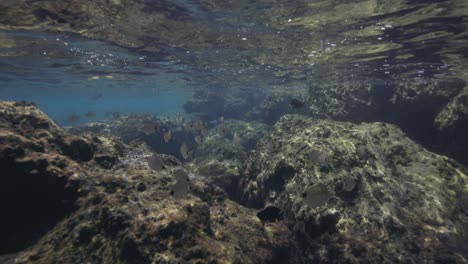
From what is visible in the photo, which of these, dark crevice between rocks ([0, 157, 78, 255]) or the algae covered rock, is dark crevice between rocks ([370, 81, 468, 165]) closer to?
the algae covered rock

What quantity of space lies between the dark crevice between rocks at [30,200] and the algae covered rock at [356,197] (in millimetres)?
4988

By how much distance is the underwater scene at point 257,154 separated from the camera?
595 cm

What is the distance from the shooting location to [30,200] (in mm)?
6746

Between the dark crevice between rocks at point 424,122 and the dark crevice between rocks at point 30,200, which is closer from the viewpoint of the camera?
the dark crevice between rocks at point 30,200

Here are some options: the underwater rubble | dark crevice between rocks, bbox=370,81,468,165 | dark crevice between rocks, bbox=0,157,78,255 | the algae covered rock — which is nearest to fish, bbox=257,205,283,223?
the underwater rubble

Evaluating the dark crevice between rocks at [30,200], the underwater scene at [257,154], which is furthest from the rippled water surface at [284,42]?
the dark crevice between rocks at [30,200]

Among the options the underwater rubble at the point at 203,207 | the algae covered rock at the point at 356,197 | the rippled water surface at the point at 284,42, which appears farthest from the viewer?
the rippled water surface at the point at 284,42

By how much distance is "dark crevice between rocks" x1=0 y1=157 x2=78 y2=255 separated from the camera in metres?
6.47

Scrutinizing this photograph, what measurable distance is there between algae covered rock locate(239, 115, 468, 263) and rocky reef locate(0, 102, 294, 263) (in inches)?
43.1

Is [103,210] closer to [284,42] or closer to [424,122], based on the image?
[284,42]

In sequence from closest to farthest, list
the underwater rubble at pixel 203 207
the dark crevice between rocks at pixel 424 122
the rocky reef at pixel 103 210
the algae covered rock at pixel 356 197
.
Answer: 1. the rocky reef at pixel 103 210
2. the underwater rubble at pixel 203 207
3. the algae covered rock at pixel 356 197
4. the dark crevice between rocks at pixel 424 122

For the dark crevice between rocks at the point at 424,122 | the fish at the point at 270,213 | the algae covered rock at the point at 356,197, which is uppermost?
the fish at the point at 270,213

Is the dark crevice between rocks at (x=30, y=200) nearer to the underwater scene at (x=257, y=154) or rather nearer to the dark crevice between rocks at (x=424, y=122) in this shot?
the underwater scene at (x=257, y=154)

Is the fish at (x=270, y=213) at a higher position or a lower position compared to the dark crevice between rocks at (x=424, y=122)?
higher
